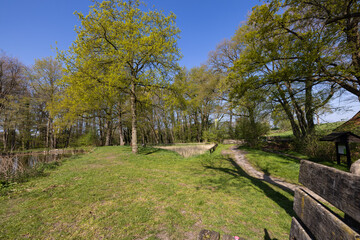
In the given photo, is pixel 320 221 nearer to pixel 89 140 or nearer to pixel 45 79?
pixel 89 140

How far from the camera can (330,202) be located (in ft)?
2.91

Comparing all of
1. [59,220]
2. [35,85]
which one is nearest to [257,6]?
[59,220]

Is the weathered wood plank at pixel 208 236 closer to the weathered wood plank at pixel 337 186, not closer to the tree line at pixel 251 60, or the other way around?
the weathered wood plank at pixel 337 186

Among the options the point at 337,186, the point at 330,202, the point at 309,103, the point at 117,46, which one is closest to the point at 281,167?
the point at 309,103

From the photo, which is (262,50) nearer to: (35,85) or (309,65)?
(309,65)

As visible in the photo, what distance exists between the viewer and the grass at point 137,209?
103 inches

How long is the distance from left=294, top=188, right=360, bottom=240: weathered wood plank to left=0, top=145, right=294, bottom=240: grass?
1.92 metres

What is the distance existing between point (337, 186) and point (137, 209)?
11.6 feet

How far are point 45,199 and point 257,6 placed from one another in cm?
1221

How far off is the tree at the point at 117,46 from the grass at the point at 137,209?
273 inches

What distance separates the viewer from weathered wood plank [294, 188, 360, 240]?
81cm

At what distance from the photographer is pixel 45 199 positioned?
3.68 m

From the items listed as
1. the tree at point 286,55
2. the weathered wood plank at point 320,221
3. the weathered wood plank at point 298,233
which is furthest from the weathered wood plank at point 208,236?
the tree at point 286,55

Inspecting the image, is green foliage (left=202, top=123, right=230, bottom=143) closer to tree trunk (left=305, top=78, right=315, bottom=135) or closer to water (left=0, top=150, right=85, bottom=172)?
tree trunk (left=305, top=78, right=315, bottom=135)
